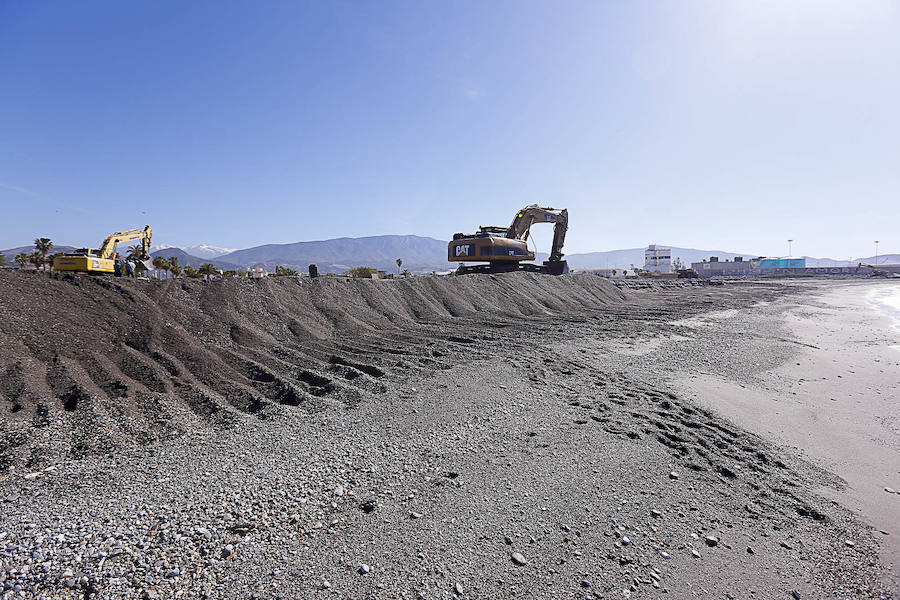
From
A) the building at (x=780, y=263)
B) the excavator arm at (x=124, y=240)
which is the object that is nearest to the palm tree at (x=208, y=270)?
the excavator arm at (x=124, y=240)

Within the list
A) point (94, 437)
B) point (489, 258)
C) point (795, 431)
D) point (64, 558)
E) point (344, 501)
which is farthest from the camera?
point (489, 258)

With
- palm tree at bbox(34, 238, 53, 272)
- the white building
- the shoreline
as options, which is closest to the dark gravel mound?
the shoreline

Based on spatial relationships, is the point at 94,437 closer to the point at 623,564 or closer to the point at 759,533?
the point at 623,564

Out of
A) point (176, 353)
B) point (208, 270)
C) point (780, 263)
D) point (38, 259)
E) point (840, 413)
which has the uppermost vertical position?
point (780, 263)

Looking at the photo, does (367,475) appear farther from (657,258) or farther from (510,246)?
(657,258)

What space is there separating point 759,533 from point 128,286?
42.1 feet

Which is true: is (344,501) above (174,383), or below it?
below

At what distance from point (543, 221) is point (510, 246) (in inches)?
231

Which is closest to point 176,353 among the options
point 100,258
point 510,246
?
point 100,258

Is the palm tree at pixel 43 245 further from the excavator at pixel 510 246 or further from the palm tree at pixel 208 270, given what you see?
the excavator at pixel 510 246

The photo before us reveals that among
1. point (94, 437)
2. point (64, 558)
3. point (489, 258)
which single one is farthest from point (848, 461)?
point (489, 258)

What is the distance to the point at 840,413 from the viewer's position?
7.89m

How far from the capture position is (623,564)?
11.4ft

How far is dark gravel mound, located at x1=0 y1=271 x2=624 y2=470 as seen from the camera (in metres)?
5.38
